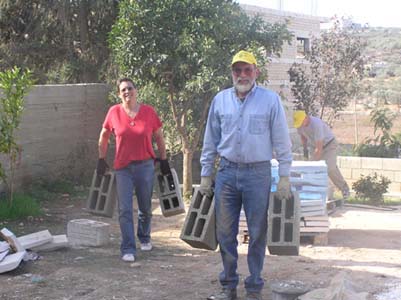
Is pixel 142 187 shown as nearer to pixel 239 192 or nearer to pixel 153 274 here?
pixel 153 274

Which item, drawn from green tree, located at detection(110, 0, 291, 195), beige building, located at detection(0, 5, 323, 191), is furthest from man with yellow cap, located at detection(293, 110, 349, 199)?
beige building, located at detection(0, 5, 323, 191)

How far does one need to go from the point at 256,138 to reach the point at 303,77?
38.6 feet

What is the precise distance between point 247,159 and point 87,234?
10.1ft

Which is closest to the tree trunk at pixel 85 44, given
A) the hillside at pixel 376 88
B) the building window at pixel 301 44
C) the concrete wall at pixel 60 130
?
the concrete wall at pixel 60 130

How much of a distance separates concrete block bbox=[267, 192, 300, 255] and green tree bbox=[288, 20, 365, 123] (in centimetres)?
1086

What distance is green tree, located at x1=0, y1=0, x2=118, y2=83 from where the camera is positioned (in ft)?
49.5

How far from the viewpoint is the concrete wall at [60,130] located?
1152cm

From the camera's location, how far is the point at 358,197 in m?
12.9

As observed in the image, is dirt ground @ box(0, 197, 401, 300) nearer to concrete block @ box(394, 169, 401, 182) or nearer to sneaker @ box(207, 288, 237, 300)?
sneaker @ box(207, 288, 237, 300)

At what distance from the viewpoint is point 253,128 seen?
5.60m

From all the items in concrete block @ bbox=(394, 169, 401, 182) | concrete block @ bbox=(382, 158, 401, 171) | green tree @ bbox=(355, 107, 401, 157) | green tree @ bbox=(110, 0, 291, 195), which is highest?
green tree @ bbox=(110, 0, 291, 195)

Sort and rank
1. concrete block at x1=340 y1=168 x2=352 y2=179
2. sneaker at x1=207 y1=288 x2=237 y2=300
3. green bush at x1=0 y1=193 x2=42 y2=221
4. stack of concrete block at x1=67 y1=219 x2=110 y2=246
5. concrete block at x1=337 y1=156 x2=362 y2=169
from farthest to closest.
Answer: concrete block at x1=340 y1=168 x2=352 y2=179 < concrete block at x1=337 y1=156 x2=362 y2=169 < green bush at x1=0 y1=193 x2=42 y2=221 < stack of concrete block at x1=67 y1=219 x2=110 y2=246 < sneaker at x1=207 y1=288 x2=237 y2=300

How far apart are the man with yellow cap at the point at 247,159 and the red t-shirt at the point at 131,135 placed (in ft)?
4.97

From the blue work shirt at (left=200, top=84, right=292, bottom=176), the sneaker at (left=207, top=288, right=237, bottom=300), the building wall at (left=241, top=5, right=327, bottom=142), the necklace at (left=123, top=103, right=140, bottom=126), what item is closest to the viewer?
the blue work shirt at (left=200, top=84, right=292, bottom=176)
